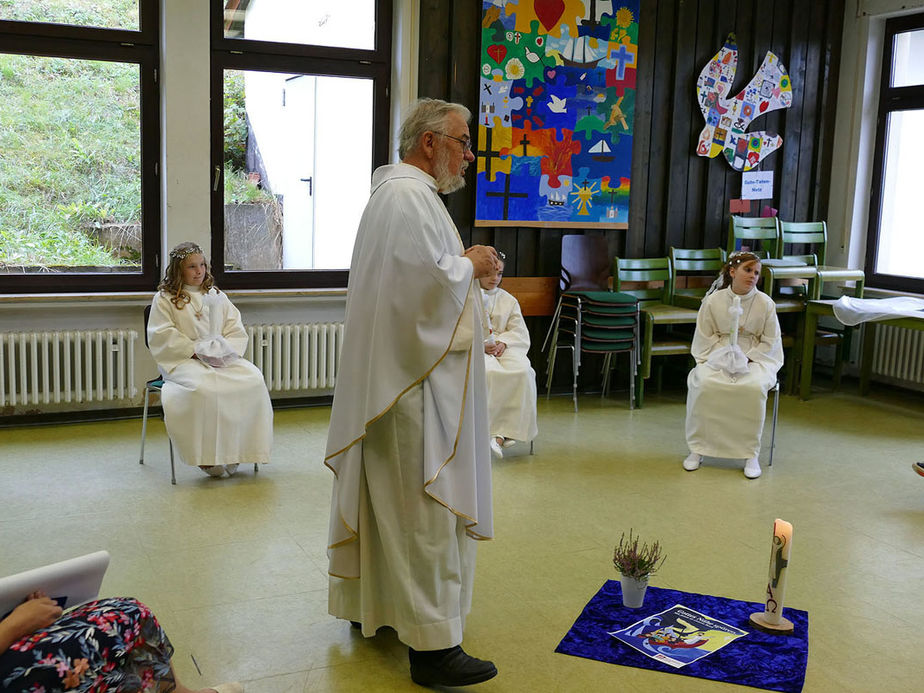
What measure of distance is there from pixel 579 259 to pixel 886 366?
2481 mm

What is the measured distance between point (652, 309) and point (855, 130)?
2.43 metres

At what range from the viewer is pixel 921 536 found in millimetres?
4137

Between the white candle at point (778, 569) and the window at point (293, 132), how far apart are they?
149 inches

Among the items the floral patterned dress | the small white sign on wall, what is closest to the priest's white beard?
the floral patterned dress

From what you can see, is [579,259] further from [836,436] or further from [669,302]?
[836,436]

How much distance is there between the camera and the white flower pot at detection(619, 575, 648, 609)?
10.6 feet

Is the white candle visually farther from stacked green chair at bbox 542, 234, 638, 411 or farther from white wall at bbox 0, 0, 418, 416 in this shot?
white wall at bbox 0, 0, 418, 416

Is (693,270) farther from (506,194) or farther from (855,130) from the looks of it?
(855,130)

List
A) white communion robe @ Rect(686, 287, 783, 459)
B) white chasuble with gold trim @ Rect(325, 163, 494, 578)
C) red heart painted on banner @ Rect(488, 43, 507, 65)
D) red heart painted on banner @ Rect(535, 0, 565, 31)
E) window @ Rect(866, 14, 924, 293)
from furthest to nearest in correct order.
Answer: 1. window @ Rect(866, 14, 924, 293)
2. red heart painted on banner @ Rect(535, 0, 565, 31)
3. red heart painted on banner @ Rect(488, 43, 507, 65)
4. white communion robe @ Rect(686, 287, 783, 459)
5. white chasuble with gold trim @ Rect(325, 163, 494, 578)

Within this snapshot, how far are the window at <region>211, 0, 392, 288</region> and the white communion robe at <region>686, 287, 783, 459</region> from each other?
2.36 meters

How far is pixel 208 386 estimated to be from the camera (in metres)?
4.48

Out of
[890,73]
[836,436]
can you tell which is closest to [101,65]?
[836,436]

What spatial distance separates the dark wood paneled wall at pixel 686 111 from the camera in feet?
20.4

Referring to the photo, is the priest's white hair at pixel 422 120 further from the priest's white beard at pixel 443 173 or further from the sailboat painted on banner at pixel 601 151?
the sailboat painted on banner at pixel 601 151
